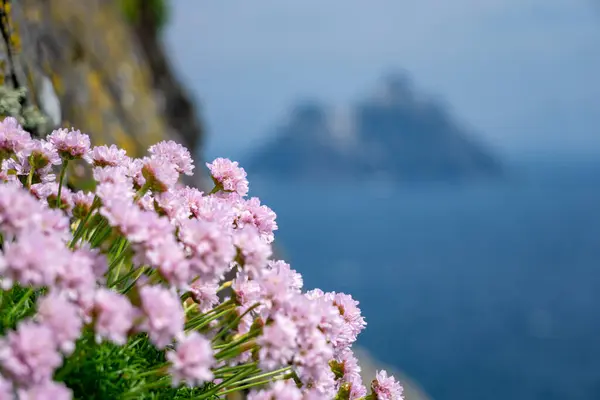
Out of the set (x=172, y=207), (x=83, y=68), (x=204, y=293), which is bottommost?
(x=204, y=293)

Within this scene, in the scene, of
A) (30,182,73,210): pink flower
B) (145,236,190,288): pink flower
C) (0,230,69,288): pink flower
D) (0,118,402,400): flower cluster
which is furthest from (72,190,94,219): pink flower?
(0,230,69,288): pink flower

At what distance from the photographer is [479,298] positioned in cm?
12975

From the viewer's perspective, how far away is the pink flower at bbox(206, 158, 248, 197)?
101 inches

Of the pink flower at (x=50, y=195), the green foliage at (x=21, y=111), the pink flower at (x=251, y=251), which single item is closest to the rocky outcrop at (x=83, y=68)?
the green foliage at (x=21, y=111)

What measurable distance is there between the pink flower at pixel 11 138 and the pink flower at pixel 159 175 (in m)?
0.51

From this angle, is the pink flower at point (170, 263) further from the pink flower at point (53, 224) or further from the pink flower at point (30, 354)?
the pink flower at point (30, 354)

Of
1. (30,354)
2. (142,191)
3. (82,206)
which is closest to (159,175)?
(142,191)

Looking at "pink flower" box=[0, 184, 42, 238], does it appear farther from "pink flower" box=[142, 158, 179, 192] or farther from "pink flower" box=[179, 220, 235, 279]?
"pink flower" box=[142, 158, 179, 192]

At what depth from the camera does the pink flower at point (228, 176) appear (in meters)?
2.56

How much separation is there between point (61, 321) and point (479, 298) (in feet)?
440

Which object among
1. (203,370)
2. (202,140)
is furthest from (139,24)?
(203,370)

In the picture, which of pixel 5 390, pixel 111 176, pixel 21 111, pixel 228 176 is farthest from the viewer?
pixel 21 111

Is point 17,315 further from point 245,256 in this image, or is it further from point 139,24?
point 139,24

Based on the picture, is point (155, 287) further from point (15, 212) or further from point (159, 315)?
point (15, 212)
